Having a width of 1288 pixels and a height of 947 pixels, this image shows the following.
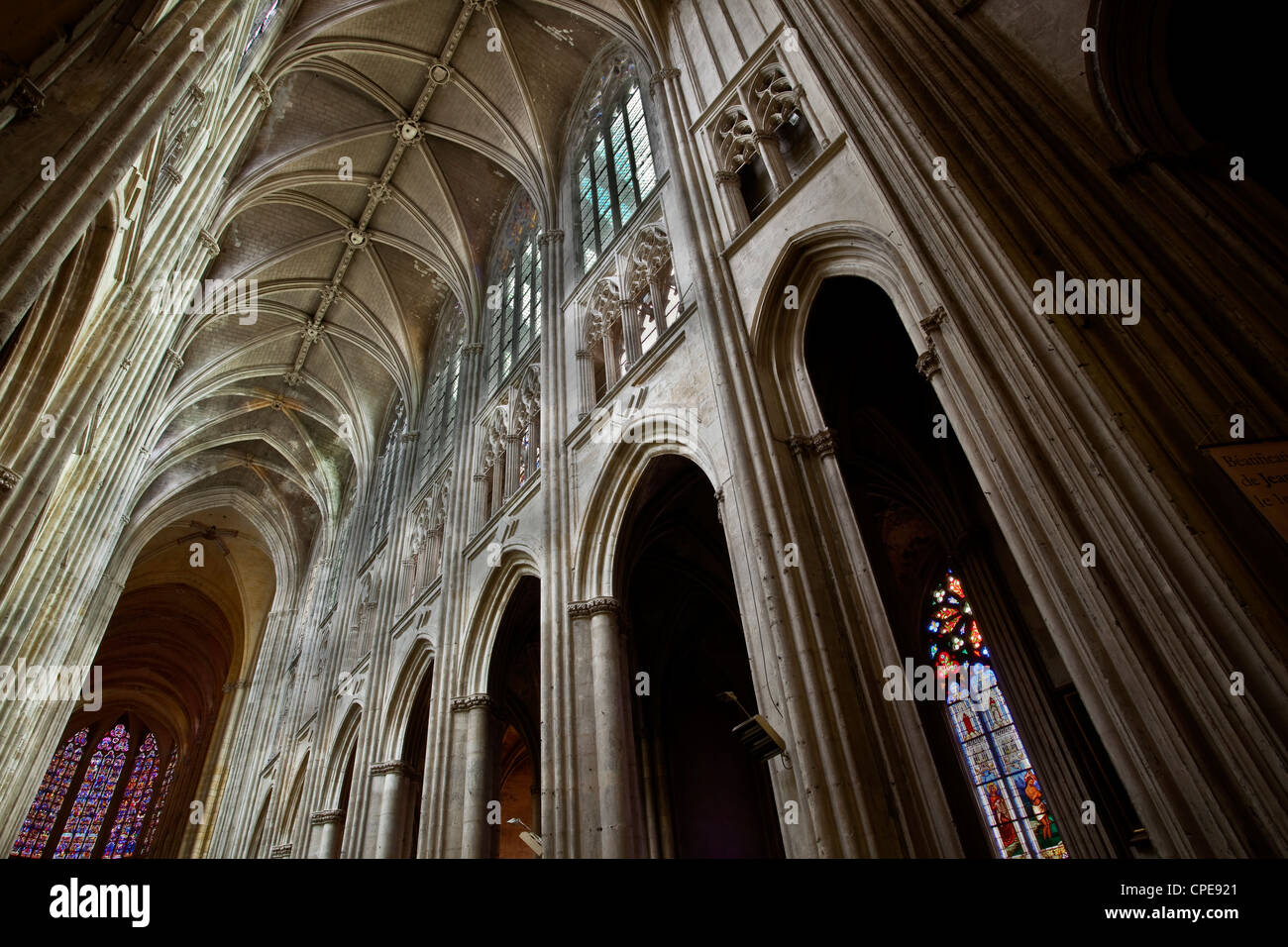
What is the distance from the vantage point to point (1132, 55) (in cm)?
498

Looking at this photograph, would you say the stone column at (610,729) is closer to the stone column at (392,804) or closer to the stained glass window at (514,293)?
the stone column at (392,804)

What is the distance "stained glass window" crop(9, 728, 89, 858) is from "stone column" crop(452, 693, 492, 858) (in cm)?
2549

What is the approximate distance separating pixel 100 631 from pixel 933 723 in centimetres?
2139

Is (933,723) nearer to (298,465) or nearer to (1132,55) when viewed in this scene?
(1132,55)

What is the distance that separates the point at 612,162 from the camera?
41.1ft

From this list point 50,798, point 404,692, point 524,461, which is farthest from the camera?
point 50,798

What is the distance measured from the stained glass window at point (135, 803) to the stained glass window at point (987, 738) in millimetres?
31997

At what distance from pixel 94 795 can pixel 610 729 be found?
34238mm

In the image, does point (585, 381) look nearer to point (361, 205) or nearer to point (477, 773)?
point (477, 773)

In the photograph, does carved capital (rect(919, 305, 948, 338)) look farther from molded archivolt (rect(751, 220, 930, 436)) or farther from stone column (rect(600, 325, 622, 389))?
stone column (rect(600, 325, 622, 389))

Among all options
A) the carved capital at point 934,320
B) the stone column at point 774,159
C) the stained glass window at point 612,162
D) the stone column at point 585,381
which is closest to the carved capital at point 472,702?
the stone column at point 585,381

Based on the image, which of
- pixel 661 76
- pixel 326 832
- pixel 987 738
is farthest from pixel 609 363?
pixel 326 832
